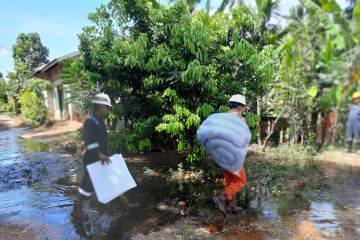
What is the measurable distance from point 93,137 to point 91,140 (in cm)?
3

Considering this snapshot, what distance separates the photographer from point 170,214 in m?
4.25

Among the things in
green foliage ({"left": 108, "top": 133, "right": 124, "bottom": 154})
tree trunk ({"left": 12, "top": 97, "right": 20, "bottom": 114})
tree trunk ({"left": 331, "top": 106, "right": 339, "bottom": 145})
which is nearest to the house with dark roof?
tree trunk ({"left": 12, "top": 97, "right": 20, "bottom": 114})

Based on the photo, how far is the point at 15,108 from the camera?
2953 millimetres

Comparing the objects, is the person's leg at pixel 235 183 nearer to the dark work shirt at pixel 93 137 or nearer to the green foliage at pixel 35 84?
the dark work shirt at pixel 93 137

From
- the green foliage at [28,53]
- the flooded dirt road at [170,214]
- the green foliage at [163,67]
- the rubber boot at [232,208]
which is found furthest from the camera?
the rubber boot at [232,208]

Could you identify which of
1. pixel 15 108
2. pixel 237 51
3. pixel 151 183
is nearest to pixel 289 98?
pixel 237 51

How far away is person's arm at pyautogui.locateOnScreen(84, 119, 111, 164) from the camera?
8.36 feet

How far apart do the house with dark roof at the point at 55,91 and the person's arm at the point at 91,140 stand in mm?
186

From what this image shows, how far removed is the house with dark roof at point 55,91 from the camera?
245 centimetres

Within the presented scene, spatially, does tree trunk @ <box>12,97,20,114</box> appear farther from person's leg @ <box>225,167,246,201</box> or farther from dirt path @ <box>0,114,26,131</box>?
person's leg @ <box>225,167,246,201</box>

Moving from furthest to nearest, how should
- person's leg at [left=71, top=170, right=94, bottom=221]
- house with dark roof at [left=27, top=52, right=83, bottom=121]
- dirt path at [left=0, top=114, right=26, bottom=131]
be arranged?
dirt path at [left=0, top=114, right=26, bottom=131] → person's leg at [left=71, top=170, right=94, bottom=221] → house with dark roof at [left=27, top=52, right=83, bottom=121]

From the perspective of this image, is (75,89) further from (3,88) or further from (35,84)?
(3,88)

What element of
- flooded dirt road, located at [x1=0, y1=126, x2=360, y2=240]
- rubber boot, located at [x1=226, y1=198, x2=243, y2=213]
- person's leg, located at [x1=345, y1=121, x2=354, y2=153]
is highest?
person's leg, located at [x1=345, y1=121, x2=354, y2=153]

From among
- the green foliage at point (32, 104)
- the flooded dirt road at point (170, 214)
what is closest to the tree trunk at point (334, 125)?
the flooded dirt road at point (170, 214)
